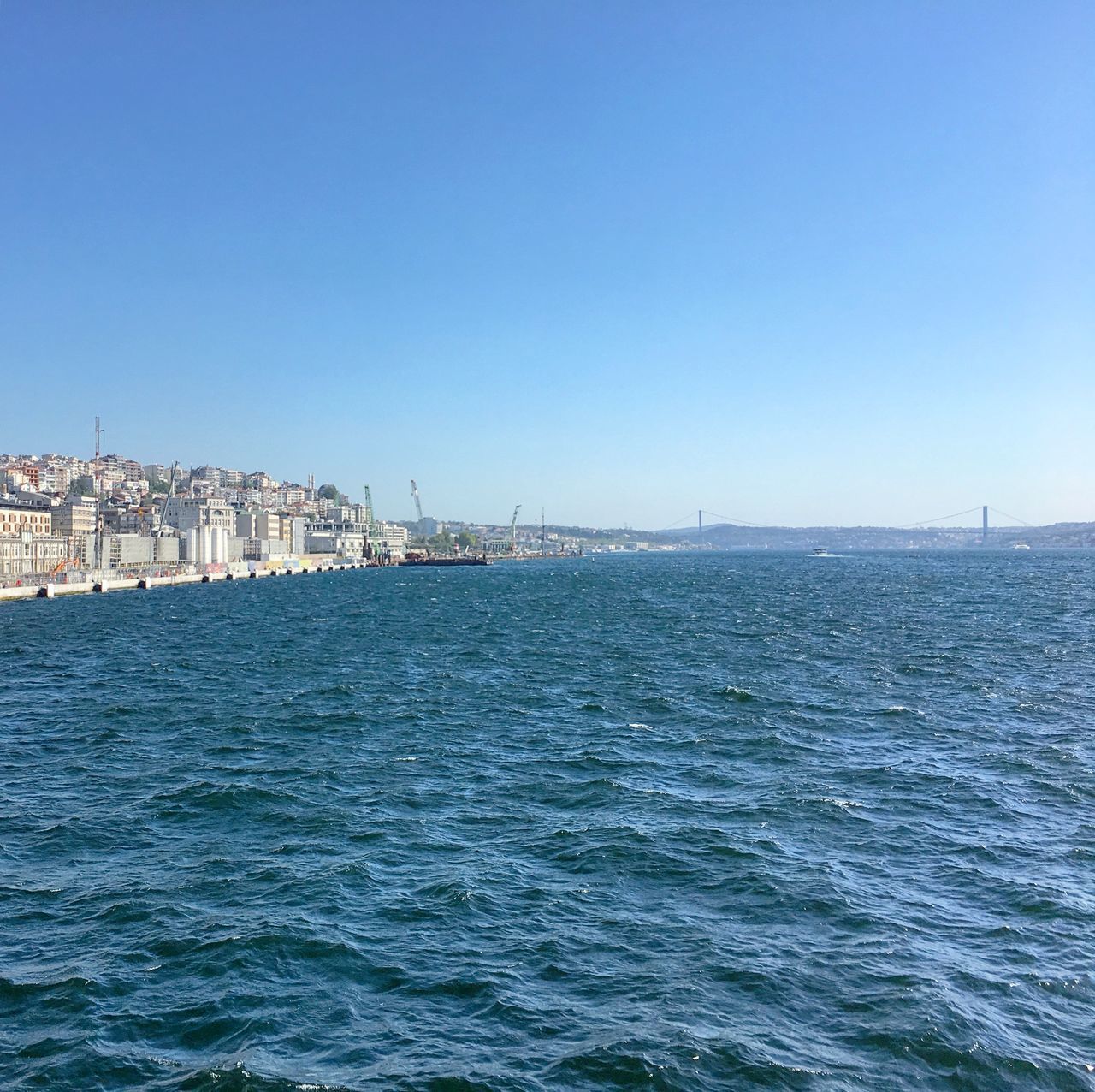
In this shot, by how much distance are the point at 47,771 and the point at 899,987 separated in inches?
950

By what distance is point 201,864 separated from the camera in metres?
20.2

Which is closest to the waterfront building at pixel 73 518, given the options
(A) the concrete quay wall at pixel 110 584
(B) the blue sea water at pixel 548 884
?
(A) the concrete quay wall at pixel 110 584

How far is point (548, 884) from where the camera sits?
62.5ft

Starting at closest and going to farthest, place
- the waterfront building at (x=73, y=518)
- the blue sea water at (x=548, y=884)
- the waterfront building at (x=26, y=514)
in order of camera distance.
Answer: the blue sea water at (x=548, y=884)
the waterfront building at (x=26, y=514)
the waterfront building at (x=73, y=518)

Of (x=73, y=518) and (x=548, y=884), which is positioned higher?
(x=73, y=518)

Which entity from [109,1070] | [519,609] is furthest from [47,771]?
[519,609]

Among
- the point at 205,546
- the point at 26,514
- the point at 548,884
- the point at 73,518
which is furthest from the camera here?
the point at 205,546

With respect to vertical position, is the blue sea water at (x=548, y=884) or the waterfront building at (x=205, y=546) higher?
the waterfront building at (x=205, y=546)

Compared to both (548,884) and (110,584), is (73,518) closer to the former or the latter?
(110,584)

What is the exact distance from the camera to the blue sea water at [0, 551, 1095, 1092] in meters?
13.1

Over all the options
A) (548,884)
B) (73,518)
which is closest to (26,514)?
(73,518)

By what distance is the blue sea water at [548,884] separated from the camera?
13.1m

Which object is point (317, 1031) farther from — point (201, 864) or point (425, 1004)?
point (201, 864)

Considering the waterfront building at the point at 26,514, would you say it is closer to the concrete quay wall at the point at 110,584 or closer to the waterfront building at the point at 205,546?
the waterfront building at the point at 205,546
